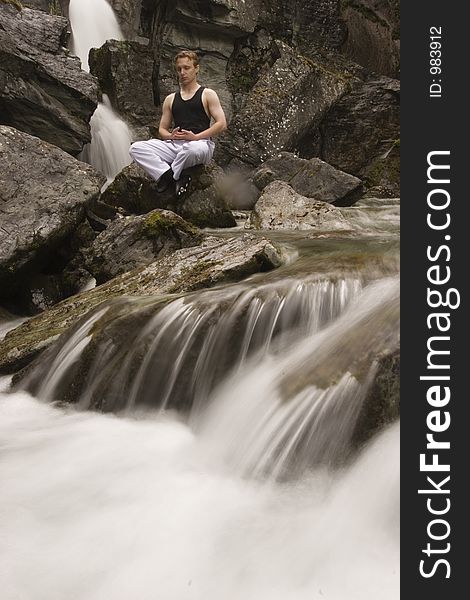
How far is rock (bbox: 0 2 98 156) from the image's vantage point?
8.00 m

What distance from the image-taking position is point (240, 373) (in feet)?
10.0

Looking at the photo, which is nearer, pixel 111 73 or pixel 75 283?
pixel 75 283

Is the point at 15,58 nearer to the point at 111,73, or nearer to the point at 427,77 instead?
the point at 111,73

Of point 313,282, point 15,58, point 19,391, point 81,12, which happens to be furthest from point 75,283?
point 81,12

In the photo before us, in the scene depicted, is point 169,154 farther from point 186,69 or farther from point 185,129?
point 186,69

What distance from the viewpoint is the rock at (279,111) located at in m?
12.0

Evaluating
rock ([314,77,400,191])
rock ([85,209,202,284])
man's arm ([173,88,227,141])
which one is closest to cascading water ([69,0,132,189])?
man's arm ([173,88,227,141])

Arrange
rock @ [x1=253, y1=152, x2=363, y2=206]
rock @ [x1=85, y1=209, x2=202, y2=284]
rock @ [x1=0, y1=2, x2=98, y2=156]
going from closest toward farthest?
rock @ [x1=85, y1=209, x2=202, y2=284], rock @ [x1=0, y1=2, x2=98, y2=156], rock @ [x1=253, y1=152, x2=363, y2=206]

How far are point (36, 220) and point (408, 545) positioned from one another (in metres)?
4.80

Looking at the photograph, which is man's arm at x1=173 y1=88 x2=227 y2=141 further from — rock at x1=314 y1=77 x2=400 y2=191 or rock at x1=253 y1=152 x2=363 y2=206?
rock at x1=314 y1=77 x2=400 y2=191

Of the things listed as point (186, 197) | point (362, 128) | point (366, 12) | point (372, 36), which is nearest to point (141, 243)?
point (186, 197)

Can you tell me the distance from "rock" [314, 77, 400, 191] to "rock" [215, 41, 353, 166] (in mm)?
701

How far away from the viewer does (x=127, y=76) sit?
11984mm

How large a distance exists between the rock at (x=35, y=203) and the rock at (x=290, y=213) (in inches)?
80.6
